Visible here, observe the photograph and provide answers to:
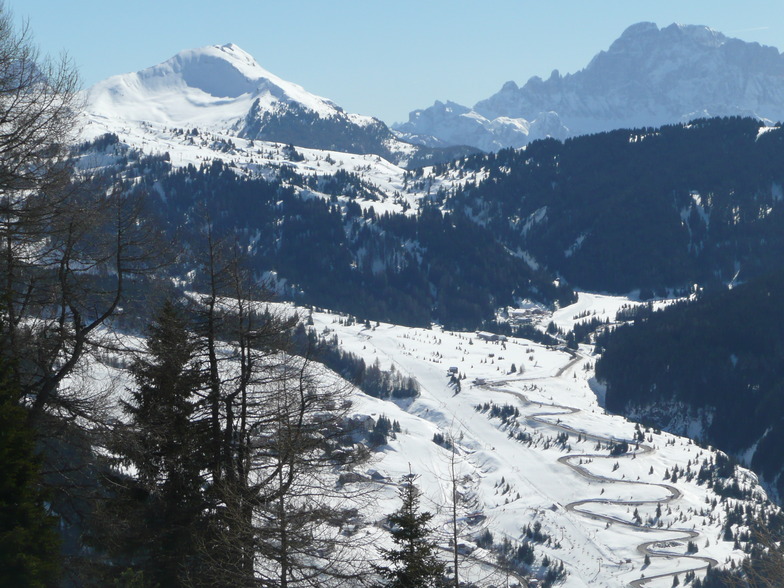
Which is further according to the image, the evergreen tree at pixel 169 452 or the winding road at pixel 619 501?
the winding road at pixel 619 501

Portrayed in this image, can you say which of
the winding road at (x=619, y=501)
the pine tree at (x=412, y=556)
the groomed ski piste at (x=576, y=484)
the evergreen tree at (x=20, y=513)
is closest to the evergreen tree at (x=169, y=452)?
the evergreen tree at (x=20, y=513)

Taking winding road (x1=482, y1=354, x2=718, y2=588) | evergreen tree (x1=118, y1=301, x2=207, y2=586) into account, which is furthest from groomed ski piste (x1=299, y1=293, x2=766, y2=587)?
evergreen tree (x1=118, y1=301, x2=207, y2=586)

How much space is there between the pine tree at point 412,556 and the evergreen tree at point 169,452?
17.9 feet

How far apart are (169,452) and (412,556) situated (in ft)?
24.5

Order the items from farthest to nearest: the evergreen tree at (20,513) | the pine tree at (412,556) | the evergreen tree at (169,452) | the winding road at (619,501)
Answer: the winding road at (619,501) → the evergreen tree at (169,452) → the pine tree at (412,556) → the evergreen tree at (20,513)

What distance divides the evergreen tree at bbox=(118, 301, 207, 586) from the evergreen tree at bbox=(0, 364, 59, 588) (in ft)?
15.4

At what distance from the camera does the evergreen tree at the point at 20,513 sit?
19.0 metres

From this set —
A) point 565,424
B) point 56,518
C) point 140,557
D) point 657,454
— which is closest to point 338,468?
point 140,557

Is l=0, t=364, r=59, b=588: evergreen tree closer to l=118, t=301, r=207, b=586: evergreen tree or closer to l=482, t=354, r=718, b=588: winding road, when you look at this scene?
l=118, t=301, r=207, b=586: evergreen tree

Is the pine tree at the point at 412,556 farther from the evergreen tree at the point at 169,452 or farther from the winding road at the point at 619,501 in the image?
the winding road at the point at 619,501

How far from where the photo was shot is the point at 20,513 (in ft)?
64.5

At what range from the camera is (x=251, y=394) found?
1077 inches

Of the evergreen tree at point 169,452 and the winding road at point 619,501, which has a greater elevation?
the evergreen tree at point 169,452

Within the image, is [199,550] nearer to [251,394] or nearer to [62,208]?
[251,394]
